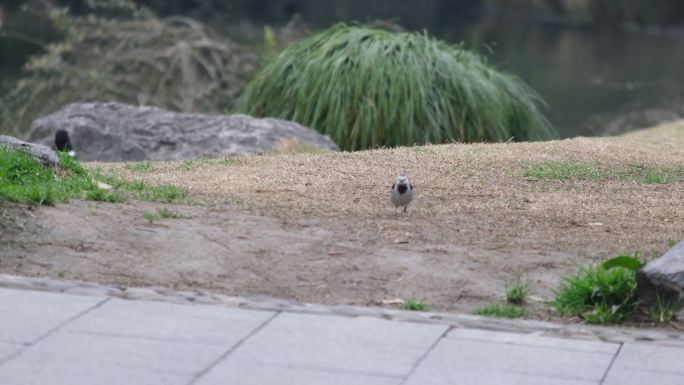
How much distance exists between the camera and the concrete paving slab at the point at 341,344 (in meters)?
4.93

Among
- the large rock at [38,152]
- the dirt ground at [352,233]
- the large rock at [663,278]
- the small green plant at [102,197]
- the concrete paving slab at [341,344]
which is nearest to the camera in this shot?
the concrete paving slab at [341,344]

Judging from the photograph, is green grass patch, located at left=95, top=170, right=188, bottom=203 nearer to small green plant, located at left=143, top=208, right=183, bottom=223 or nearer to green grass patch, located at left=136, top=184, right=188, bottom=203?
green grass patch, located at left=136, top=184, right=188, bottom=203

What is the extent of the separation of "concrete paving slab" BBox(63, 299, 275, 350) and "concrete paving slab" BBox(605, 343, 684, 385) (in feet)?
5.57

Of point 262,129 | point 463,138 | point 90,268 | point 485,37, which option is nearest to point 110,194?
point 90,268

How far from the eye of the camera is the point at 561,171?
29.2 feet

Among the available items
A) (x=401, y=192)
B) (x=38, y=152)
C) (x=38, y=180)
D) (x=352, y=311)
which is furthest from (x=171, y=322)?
(x=38, y=152)

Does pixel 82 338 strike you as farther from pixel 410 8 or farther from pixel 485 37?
pixel 410 8

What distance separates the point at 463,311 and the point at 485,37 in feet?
96.3

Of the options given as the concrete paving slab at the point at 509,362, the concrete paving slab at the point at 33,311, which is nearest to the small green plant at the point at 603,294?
the concrete paving slab at the point at 509,362

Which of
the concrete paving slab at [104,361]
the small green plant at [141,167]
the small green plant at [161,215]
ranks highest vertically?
the small green plant at [161,215]

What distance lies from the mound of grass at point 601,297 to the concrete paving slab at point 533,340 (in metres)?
0.40

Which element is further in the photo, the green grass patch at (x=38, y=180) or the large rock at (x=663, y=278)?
the green grass patch at (x=38, y=180)

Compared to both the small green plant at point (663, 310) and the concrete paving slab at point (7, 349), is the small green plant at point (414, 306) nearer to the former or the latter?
the small green plant at point (663, 310)

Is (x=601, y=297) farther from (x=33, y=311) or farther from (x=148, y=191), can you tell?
(x=148, y=191)
